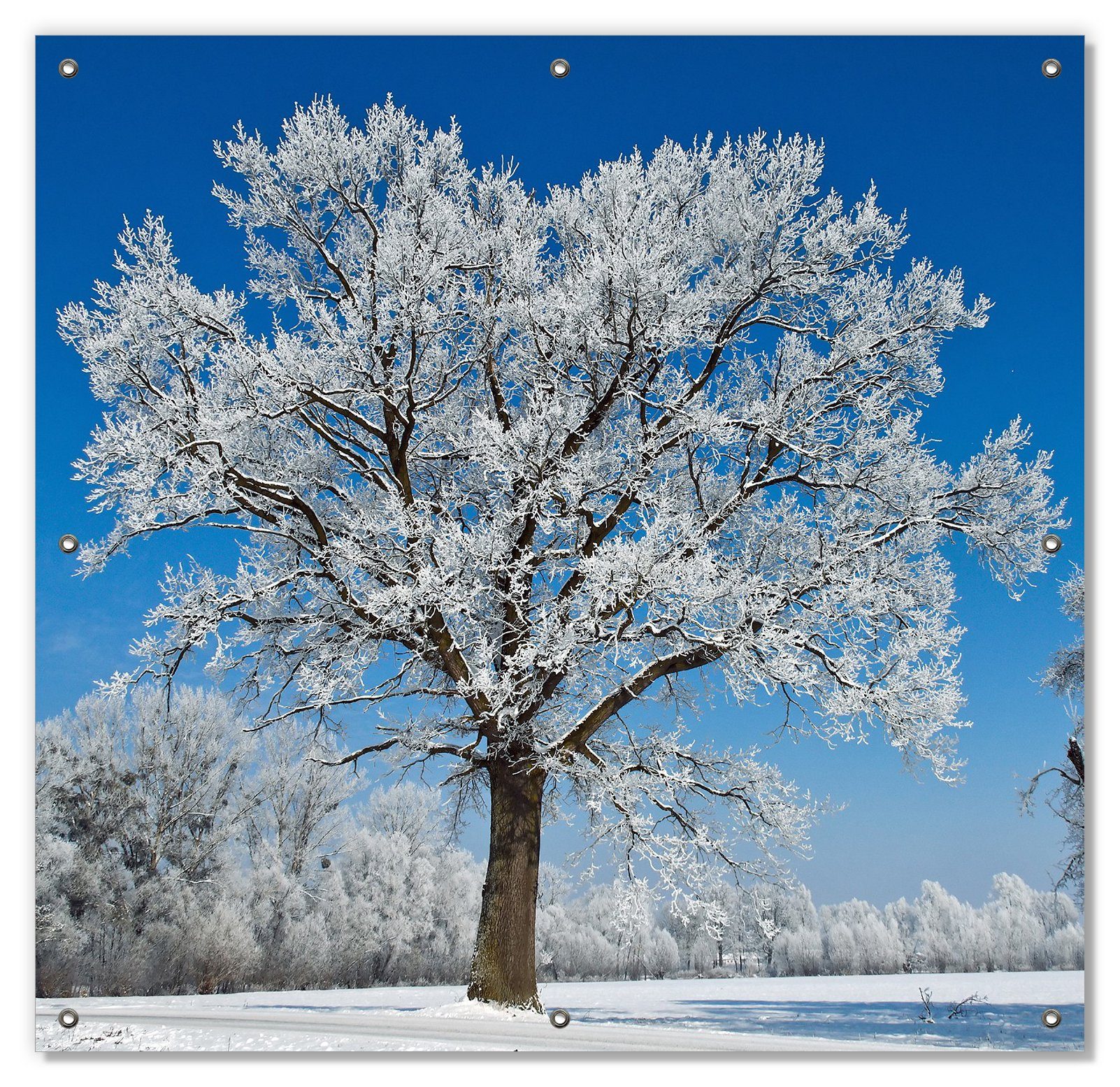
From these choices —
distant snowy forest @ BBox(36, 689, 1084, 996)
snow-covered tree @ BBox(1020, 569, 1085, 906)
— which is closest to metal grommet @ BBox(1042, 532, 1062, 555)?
snow-covered tree @ BBox(1020, 569, 1085, 906)

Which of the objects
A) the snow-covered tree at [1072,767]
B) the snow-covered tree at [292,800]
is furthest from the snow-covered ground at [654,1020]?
the snow-covered tree at [292,800]

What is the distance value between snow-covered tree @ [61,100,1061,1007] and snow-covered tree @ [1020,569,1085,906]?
0.55 metres

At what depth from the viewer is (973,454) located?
6.55 m

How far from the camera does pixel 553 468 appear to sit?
662 cm

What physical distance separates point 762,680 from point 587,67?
158 inches

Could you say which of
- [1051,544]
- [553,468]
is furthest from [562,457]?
[1051,544]

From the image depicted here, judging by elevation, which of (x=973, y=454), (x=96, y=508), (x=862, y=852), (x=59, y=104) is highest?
(x=59, y=104)

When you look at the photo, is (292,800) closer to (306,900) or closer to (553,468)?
(306,900)

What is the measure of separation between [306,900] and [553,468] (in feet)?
12.2

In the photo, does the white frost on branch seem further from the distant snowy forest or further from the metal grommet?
the distant snowy forest

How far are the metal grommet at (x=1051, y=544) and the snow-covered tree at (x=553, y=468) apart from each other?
0.08 meters

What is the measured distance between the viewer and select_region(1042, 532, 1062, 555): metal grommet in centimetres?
573
